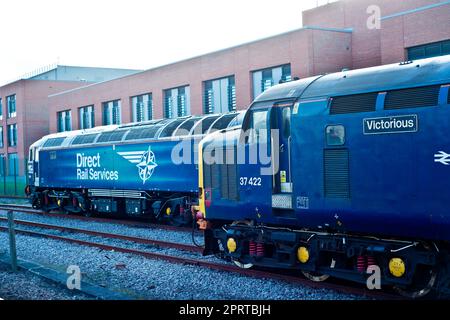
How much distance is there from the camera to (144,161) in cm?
1867

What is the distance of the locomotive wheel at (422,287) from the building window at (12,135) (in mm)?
52097

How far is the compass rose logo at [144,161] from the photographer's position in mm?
18344

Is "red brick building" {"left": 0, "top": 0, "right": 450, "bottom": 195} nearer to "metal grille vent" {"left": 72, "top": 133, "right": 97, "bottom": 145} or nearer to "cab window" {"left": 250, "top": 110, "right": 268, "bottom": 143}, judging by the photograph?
"metal grille vent" {"left": 72, "top": 133, "right": 97, "bottom": 145}

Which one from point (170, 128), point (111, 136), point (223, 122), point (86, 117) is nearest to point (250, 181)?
point (223, 122)

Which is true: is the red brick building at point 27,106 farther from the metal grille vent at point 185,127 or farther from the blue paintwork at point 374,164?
the blue paintwork at point 374,164

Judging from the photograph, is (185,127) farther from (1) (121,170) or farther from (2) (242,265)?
(2) (242,265)

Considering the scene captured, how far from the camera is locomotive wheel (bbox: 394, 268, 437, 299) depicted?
23.8ft

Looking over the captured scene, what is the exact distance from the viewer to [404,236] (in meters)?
7.26

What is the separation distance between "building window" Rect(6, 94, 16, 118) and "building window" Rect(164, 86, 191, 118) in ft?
93.3

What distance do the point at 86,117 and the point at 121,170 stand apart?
72.6ft

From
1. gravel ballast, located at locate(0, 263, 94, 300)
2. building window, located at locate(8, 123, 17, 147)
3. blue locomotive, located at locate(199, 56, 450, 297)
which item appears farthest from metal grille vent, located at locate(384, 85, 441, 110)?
building window, located at locate(8, 123, 17, 147)
